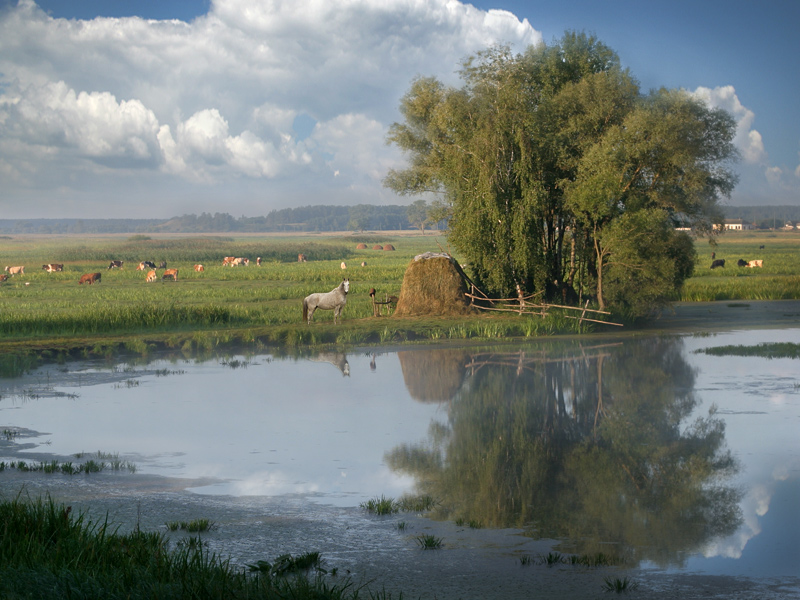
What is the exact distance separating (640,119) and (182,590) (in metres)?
25.0

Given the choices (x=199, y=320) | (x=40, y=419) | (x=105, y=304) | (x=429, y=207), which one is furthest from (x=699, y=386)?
(x=105, y=304)

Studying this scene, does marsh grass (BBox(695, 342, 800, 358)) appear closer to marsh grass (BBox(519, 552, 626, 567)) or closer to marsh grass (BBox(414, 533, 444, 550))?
marsh grass (BBox(519, 552, 626, 567))

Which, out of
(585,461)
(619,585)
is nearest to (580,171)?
(585,461)

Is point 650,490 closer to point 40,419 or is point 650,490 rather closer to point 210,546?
point 210,546

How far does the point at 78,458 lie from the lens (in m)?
11.4

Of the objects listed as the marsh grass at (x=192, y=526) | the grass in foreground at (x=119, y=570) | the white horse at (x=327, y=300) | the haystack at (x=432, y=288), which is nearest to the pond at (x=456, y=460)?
the marsh grass at (x=192, y=526)

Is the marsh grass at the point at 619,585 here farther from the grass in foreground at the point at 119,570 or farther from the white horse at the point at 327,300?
the white horse at the point at 327,300

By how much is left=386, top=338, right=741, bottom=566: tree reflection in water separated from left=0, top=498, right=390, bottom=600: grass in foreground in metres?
2.84

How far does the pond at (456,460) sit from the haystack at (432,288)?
7.73 meters

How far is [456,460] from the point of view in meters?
11.2

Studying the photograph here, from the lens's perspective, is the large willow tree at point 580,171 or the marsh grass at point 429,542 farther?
the large willow tree at point 580,171

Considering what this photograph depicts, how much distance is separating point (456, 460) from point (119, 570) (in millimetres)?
6092

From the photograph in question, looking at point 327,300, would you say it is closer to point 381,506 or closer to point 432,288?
point 432,288

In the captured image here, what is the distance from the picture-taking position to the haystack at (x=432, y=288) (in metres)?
28.7
